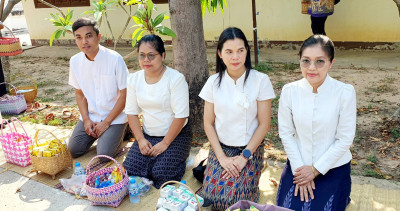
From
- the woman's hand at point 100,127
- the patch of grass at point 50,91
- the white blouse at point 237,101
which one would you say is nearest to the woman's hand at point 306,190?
the white blouse at point 237,101

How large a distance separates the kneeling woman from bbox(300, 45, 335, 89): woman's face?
120 centimetres

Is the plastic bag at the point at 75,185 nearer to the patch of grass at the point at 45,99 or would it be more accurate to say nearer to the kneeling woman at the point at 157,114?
the kneeling woman at the point at 157,114

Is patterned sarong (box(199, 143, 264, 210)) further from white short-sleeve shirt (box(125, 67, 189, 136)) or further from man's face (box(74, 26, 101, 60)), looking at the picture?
man's face (box(74, 26, 101, 60))

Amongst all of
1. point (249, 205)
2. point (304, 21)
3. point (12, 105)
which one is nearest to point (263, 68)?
point (304, 21)

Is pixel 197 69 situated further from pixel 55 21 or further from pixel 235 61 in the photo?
pixel 55 21

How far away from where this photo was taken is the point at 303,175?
2.41m

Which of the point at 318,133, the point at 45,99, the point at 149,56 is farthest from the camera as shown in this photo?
the point at 45,99

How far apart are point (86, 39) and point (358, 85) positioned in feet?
13.3

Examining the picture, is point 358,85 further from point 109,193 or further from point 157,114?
point 109,193

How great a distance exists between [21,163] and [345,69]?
530cm

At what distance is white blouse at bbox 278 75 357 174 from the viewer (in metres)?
2.37

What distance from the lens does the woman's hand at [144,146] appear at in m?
3.20

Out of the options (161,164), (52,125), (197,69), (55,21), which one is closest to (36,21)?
(52,125)

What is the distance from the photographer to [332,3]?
21.8 feet
